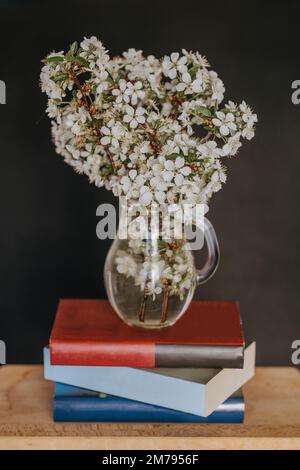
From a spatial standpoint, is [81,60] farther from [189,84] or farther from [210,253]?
[210,253]

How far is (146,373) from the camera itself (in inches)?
53.9

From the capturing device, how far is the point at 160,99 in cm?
143

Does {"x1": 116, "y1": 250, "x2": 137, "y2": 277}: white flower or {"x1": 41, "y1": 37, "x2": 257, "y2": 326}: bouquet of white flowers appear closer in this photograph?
{"x1": 41, "y1": 37, "x2": 257, "y2": 326}: bouquet of white flowers

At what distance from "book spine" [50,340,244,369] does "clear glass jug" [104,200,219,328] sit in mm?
86

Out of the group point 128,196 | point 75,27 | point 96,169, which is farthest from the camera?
point 75,27

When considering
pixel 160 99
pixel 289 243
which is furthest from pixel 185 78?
pixel 289 243

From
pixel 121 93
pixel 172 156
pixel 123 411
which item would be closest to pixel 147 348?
pixel 123 411

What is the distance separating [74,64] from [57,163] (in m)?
0.50

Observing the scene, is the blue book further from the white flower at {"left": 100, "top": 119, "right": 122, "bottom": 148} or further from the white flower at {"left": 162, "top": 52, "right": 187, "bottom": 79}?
A: the white flower at {"left": 162, "top": 52, "right": 187, "bottom": 79}

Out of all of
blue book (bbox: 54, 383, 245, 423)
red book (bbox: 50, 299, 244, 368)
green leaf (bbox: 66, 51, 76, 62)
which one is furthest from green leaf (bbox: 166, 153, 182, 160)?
blue book (bbox: 54, 383, 245, 423)

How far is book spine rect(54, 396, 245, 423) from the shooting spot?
1.38 m

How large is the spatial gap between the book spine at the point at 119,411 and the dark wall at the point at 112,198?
46 cm

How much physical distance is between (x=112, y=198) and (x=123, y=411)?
575 mm
